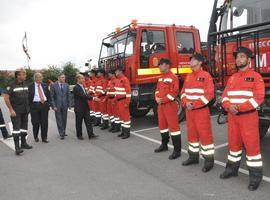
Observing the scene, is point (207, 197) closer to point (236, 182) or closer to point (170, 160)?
point (236, 182)

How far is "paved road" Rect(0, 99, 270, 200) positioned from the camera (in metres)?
4.63

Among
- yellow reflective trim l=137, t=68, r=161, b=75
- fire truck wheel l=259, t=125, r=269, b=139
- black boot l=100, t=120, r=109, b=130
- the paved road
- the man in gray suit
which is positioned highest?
yellow reflective trim l=137, t=68, r=161, b=75

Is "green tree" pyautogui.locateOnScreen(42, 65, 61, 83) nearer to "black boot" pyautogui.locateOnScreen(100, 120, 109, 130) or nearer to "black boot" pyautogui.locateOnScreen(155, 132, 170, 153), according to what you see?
"black boot" pyautogui.locateOnScreen(100, 120, 109, 130)

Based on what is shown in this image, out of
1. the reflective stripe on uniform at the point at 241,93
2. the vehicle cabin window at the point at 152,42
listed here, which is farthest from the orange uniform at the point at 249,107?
the vehicle cabin window at the point at 152,42

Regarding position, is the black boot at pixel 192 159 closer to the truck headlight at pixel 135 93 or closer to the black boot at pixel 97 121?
the truck headlight at pixel 135 93

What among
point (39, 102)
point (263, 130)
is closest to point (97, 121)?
point (39, 102)

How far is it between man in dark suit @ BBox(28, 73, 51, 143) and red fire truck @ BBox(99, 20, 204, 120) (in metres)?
2.23

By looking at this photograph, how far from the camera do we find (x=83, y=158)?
6820mm

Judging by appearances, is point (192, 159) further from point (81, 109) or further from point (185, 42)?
point (185, 42)

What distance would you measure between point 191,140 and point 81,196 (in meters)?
2.02

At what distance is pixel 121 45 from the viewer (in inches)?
400

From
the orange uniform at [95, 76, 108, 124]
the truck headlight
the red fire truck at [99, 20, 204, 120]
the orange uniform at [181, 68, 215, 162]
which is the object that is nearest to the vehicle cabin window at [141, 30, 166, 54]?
the red fire truck at [99, 20, 204, 120]

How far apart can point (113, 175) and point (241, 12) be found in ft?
11.2

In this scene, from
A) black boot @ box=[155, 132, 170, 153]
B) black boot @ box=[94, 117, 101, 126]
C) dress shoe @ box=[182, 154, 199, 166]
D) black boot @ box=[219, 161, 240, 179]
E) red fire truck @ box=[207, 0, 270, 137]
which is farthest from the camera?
black boot @ box=[94, 117, 101, 126]
